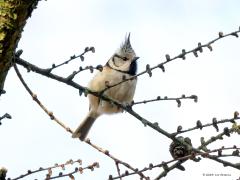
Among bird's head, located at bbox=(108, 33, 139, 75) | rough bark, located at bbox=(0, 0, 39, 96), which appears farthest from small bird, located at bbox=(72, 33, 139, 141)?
rough bark, located at bbox=(0, 0, 39, 96)

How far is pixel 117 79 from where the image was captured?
18.2 feet

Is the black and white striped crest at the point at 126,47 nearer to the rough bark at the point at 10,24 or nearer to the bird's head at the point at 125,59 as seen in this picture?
the bird's head at the point at 125,59

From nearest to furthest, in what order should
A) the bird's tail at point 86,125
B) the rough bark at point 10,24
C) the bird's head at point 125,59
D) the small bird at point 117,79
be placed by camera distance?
the rough bark at point 10,24 → the small bird at point 117,79 → the bird's head at point 125,59 → the bird's tail at point 86,125

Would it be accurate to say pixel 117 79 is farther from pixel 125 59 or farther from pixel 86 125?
pixel 86 125

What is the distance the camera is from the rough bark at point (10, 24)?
2469mm

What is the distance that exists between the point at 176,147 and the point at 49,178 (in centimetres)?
70

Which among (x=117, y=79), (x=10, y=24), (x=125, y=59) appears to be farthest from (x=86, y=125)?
(x=10, y=24)

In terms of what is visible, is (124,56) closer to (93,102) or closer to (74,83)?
(93,102)

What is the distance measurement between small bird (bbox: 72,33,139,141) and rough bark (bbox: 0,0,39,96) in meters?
2.80

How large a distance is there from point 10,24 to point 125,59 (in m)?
3.57

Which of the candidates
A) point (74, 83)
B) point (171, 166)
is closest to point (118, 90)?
point (74, 83)

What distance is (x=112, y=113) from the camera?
5.88 metres

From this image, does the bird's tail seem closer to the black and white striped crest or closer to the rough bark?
the black and white striped crest

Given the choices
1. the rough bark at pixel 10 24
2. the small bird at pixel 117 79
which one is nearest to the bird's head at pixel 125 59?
the small bird at pixel 117 79
